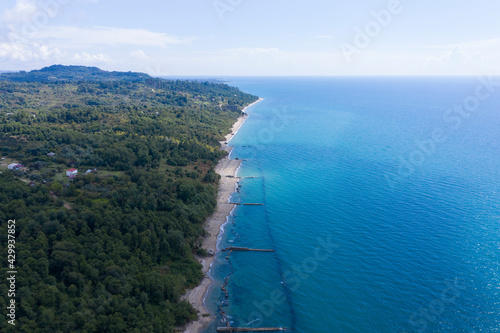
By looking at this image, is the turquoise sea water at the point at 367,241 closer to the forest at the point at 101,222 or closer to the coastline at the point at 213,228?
the coastline at the point at 213,228

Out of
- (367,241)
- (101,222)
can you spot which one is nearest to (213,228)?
(101,222)

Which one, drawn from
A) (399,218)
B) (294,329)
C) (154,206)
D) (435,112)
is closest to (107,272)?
(154,206)

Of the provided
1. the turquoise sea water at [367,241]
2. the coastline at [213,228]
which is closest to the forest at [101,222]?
the coastline at [213,228]

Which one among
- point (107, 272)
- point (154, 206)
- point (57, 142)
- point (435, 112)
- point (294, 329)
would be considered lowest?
point (294, 329)

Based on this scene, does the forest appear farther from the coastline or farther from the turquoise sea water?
the turquoise sea water

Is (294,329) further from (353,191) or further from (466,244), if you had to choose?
(353,191)

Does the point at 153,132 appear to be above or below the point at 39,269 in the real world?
above

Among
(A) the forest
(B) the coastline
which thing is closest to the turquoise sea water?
(B) the coastline
